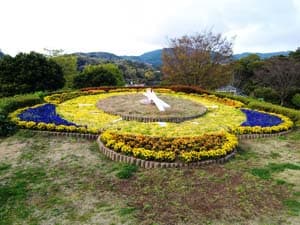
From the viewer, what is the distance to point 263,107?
12.6 meters

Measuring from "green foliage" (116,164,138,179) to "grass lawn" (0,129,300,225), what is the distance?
19mm

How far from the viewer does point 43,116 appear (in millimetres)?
9727

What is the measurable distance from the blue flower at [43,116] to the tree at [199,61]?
14.6 metres

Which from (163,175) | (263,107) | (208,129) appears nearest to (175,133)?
(208,129)

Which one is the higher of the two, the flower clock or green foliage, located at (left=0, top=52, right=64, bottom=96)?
green foliage, located at (left=0, top=52, right=64, bottom=96)

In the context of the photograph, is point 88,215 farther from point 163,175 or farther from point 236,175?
point 236,175

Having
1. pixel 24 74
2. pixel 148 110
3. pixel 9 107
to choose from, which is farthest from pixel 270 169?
pixel 24 74

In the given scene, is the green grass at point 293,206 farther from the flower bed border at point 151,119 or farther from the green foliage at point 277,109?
the green foliage at point 277,109

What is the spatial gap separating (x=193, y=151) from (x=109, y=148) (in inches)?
74.4

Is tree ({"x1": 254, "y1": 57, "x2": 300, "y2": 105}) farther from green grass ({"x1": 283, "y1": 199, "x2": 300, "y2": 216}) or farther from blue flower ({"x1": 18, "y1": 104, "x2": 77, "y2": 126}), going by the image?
green grass ({"x1": 283, "y1": 199, "x2": 300, "y2": 216})

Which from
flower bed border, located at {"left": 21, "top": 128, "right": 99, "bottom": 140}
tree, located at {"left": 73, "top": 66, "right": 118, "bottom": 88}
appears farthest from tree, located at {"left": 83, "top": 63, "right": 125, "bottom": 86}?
flower bed border, located at {"left": 21, "top": 128, "right": 99, "bottom": 140}

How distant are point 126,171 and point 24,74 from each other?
16180mm

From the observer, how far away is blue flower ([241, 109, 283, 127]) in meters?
9.55

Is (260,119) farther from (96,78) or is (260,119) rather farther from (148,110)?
(96,78)
